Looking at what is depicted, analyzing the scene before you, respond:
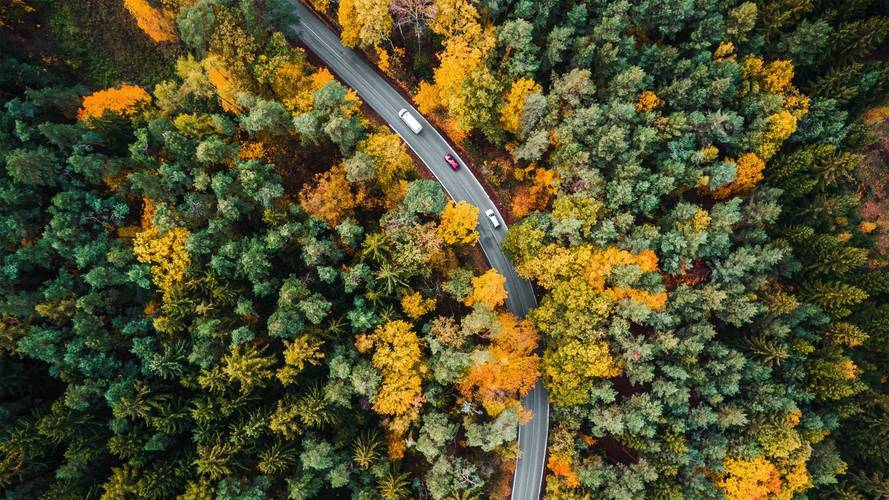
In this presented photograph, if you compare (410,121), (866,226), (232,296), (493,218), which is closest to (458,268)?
(493,218)

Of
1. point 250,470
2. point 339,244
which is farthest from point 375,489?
point 339,244

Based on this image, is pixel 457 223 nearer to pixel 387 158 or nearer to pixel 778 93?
pixel 387 158

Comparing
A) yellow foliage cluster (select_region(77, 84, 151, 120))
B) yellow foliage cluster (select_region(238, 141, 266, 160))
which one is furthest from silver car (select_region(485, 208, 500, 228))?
yellow foliage cluster (select_region(77, 84, 151, 120))

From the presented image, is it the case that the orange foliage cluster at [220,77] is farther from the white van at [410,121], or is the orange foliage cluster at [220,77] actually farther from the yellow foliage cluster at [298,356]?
the yellow foliage cluster at [298,356]

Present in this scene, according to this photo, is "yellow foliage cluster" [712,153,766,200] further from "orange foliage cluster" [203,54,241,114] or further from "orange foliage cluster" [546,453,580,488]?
"orange foliage cluster" [203,54,241,114]

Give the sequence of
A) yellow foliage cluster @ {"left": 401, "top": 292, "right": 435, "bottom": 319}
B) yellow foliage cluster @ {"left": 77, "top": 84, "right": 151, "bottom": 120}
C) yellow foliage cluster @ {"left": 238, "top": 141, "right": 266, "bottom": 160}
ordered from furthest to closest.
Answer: yellow foliage cluster @ {"left": 77, "top": 84, "right": 151, "bottom": 120} → yellow foliage cluster @ {"left": 238, "top": 141, "right": 266, "bottom": 160} → yellow foliage cluster @ {"left": 401, "top": 292, "right": 435, "bottom": 319}

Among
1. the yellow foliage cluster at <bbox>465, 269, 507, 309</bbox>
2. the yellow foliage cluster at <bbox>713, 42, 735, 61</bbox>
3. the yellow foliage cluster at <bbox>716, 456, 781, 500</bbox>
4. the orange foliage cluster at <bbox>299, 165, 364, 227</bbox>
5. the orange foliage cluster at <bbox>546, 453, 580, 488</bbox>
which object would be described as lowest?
the orange foliage cluster at <bbox>546, 453, 580, 488</bbox>
